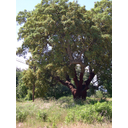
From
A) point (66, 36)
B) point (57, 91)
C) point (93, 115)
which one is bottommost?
point (57, 91)

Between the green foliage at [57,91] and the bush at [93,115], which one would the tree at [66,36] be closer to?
the bush at [93,115]

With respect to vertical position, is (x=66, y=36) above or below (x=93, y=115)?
above

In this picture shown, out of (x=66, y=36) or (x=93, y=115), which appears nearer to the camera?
(x=93, y=115)

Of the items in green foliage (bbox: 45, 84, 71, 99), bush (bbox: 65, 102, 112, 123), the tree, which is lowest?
green foliage (bbox: 45, 84, 71, 99)

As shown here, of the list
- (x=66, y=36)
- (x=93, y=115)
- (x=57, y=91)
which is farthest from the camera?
(x=57, y=91)

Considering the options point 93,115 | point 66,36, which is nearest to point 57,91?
point 66,36

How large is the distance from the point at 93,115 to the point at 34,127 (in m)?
2.79

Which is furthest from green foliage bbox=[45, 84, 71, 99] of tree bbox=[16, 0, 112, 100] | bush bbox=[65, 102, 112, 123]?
bush bbox=[65, 102, 112, 123]

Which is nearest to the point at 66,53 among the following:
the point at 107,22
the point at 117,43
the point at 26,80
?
the point at 107,22

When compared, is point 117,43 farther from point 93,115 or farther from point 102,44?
point 102,44

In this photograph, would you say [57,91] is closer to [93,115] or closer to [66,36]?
[66,36]

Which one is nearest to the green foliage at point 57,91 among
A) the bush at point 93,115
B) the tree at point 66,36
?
the tree at point 66,36

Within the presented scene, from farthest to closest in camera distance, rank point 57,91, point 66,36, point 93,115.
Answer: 1. point 57,91
2. point 66,36
3. point 93,115

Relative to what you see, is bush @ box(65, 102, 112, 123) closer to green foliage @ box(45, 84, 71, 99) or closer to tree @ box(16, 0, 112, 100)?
tree @ box(16, 0, 112, 100)
